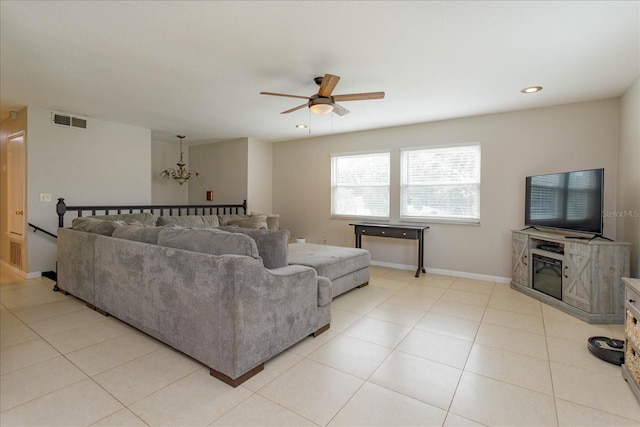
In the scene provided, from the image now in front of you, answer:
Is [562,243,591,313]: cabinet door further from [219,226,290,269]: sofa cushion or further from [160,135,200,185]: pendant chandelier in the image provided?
[160,135,200,185]: pendant chandelier

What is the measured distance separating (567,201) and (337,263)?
2.69 m

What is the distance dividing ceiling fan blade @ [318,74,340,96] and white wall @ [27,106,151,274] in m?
4.05

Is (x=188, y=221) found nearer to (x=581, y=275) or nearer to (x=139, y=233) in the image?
(x=139, y=233)

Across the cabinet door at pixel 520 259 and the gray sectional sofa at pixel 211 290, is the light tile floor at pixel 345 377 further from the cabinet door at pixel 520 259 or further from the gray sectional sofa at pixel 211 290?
the cabinet door at pixel 520 259

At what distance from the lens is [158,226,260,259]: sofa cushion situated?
2119mm

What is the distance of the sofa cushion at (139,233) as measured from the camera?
265cm

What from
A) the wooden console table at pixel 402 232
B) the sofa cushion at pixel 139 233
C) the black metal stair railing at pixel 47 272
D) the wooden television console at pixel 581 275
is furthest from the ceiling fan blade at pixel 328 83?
the black metal stair railing at pixel 47 272

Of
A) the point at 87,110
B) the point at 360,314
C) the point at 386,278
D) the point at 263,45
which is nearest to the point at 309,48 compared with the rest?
the point at 263,45

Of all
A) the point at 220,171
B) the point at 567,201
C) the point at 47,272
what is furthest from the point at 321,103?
the point at 47,272

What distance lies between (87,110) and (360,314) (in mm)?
4691

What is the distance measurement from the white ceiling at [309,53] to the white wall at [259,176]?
2.14 metres

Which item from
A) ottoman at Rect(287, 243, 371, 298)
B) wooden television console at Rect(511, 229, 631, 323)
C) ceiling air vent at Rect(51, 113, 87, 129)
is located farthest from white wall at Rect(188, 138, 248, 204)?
wooden television console at Rect(511, 229, 631, 323)

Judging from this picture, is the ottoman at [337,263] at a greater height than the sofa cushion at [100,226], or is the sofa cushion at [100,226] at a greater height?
the sofa cushion at [100,226]

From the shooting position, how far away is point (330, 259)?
3580 mm
